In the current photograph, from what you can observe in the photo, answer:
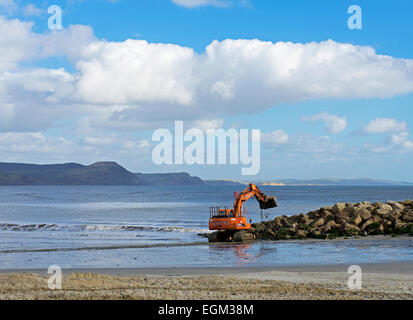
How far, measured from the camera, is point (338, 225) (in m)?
31.8

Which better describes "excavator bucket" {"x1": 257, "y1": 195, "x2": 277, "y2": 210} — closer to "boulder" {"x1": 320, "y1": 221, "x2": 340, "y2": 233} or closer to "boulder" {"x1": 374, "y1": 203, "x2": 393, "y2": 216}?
"boulder" {"x1": 320, "y1": 221, "x2": 340, "y2": 233}

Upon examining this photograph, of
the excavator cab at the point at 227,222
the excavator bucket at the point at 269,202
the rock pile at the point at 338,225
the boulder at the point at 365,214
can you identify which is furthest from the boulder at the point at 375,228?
the excavator cab at the point at 227,222

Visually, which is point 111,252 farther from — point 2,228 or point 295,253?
point 2,228

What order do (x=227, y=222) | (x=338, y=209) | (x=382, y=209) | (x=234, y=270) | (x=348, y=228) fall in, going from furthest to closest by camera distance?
(x=338, y=209) → (x=382, y=209) → (x=348, y=228) → (x=227, y=222) → (x=234, y=270)

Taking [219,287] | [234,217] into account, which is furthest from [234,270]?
[234,217]

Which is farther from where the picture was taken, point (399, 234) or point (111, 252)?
point (399, 234)

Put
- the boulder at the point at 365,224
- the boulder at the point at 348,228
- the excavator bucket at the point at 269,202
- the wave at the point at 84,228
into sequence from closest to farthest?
the excavator bucket at the point at 269,202
the boulder at the point at 348,228
the boulder at the point at 365,224
the wave at the point at 84,228

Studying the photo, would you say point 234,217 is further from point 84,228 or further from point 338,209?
point 84,228

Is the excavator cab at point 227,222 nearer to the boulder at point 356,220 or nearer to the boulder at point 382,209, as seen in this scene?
the boulder at point 356,220

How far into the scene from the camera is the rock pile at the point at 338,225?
30.9 metres

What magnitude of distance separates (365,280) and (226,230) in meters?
16.6

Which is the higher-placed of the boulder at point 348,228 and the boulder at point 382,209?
the boulder at point 382,209
